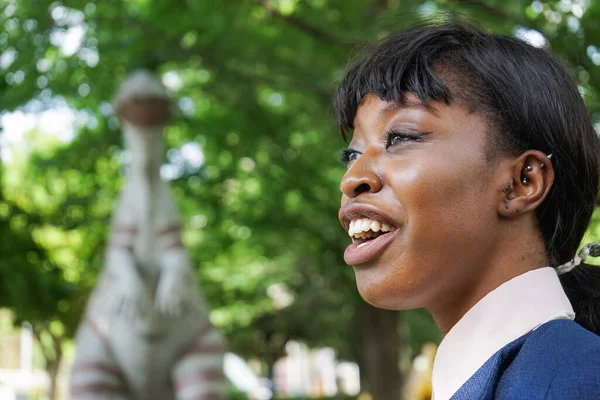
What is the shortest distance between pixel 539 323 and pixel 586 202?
326 mm

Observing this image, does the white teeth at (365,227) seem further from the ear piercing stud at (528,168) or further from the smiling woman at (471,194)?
the ear piercing stud at (528,168)

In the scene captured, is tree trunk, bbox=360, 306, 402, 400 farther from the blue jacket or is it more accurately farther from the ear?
the blue jacket

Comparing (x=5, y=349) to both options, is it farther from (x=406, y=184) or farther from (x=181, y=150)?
(x=406, y=184)

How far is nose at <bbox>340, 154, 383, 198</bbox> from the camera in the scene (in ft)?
4.58

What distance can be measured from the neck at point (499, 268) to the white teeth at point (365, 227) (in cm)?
15

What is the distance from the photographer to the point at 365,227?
141cm

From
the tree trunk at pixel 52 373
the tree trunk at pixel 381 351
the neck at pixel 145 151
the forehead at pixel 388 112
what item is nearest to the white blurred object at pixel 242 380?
the tree trunk at pixel 52 373

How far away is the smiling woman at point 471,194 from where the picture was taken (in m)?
1.33

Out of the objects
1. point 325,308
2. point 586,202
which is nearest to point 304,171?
point 325,308

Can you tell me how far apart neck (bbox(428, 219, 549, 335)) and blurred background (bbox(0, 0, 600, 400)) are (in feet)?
9.73

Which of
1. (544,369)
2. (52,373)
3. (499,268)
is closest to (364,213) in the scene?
(499,268)

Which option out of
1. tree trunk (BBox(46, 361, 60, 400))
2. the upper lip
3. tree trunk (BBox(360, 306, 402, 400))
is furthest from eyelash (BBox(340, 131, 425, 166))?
tree trunk (BBox(46, 361, 60, 400))

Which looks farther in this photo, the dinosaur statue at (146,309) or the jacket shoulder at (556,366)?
the dinosaur statue at (146,309)

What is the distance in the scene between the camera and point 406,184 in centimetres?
135
